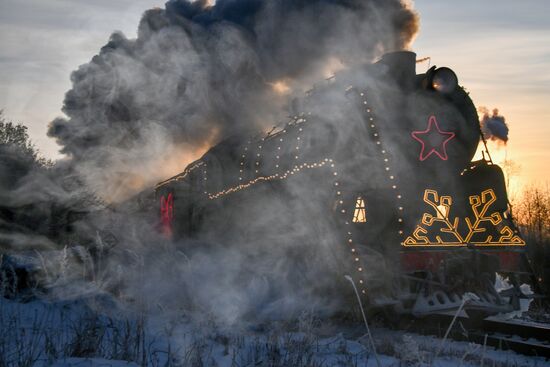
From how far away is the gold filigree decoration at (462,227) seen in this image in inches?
218

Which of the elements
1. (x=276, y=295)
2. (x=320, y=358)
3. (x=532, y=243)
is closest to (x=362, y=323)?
(x=276, y=295)

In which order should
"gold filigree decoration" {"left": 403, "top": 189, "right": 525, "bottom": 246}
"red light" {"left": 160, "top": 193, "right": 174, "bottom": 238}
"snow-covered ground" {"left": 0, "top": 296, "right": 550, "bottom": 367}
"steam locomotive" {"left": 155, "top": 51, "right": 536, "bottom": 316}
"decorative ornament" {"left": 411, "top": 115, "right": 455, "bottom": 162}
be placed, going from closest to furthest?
"snow-covered ground" {"left": 0, "top": 296, "right": 550, "bottom": 367}
"steam locomotive" {"left": 155, "top": 51, "right": 536, "bottom": 316}
"gold filigree decoration" {"left": 403, "top": 189, "right": 525, "bottom": 246}
"decorative ornament" {"left": 411, "top": 115, "right": 455, "bottom": 162}
"red light" {"left": 160, "top": 193, "right": 174, "bottom": 238}

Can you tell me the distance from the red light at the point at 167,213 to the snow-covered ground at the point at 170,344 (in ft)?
15.0

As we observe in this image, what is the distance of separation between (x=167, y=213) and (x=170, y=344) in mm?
6882

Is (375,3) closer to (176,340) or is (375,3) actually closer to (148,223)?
(148,223)

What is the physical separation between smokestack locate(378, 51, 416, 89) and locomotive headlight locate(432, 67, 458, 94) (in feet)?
1.00

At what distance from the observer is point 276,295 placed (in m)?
6.50

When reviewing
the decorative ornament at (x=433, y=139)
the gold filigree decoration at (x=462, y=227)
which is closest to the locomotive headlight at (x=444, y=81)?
the decorative ornament at (x=433, y=139)

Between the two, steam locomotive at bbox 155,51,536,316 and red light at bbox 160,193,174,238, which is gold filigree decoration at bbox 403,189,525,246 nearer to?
steam locomotive at bbox 155,51,536,316

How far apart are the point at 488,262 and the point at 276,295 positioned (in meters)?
2.70

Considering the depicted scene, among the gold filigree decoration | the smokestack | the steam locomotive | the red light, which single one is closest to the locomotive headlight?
the steam locomotive

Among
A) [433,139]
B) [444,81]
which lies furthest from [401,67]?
[433,139]

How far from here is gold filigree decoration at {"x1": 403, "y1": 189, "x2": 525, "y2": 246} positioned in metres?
5.55

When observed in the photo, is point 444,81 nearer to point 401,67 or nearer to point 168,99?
point 401,67
